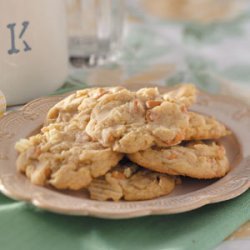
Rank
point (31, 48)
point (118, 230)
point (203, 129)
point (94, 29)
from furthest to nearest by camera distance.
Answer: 1. point (94, 29)
2. point (31, 48)
3. point (203, 129)
4. point (118, 230)

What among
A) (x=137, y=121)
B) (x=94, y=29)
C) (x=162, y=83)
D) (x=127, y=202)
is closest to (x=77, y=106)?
(x=137, y=121)

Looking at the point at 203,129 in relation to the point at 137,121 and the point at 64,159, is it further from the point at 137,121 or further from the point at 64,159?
the point at 64,159

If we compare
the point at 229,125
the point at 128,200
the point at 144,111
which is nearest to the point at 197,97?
the point at 229,125

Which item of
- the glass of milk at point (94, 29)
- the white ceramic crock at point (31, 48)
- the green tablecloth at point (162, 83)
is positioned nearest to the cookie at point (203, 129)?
the green tablecloth at point (162, 83)

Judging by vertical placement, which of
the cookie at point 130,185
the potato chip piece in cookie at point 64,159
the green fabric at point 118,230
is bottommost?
the green fabric at point 118,230

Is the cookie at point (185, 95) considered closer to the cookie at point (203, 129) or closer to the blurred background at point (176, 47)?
the cookie at point (203, 129)

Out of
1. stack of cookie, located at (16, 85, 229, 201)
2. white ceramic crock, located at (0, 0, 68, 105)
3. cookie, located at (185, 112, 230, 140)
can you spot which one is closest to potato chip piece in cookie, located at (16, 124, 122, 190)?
stack of cookie, located at (16, 85, 229, 201)

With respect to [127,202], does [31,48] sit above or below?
above
